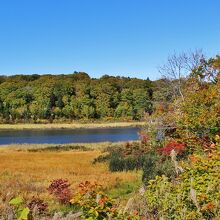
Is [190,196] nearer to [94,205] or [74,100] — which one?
[94,205]

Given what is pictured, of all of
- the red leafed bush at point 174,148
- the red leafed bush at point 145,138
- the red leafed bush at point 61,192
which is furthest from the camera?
the red leafed bush at point 145,138

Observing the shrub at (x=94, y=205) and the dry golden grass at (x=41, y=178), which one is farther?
the dry golden grass at (x=41, y=178)

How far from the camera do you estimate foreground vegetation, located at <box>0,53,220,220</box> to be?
7234mm

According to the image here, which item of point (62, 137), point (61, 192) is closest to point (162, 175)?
point (61, 192)

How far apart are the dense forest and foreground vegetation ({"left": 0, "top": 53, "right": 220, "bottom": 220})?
113 m

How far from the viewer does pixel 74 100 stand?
15700 centimetres

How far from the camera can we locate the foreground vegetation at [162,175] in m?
7.23

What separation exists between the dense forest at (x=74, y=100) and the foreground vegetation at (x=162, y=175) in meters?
113

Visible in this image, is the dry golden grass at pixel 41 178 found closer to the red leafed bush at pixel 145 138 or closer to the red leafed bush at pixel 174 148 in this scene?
the red leafed bush at pixel 174 148

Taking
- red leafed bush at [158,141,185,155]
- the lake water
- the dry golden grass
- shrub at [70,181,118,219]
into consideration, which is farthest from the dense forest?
shrub at [70,181,118,219]

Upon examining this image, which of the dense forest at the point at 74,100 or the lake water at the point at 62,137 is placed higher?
the dense forest at the point at 74,100

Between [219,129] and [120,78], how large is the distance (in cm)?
15626

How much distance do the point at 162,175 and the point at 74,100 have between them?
488ft

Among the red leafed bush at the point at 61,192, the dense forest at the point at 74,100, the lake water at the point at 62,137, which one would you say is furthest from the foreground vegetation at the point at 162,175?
the dense forest at the point at 74,100
